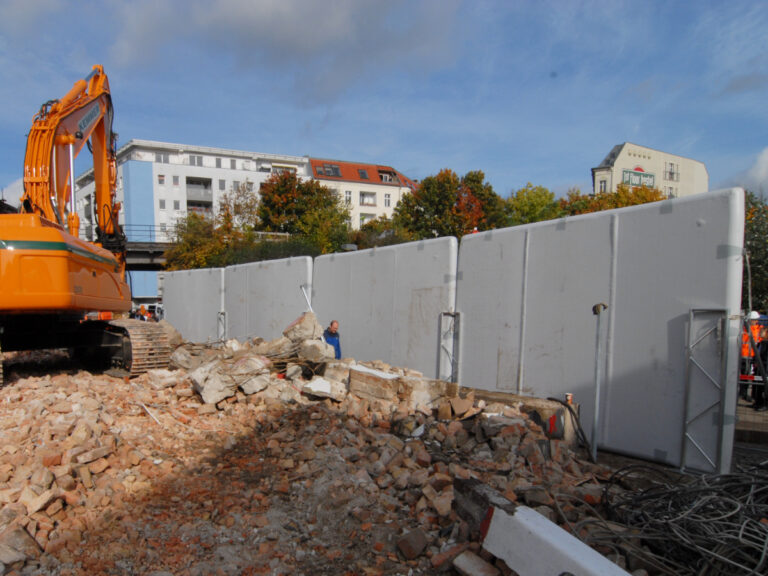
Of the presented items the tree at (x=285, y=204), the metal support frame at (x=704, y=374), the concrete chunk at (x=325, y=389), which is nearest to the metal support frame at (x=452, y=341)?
the concrete chunk at (x=325, y=389)

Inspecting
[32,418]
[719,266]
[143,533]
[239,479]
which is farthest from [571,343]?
[32,418]

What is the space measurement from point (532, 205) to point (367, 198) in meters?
27.4

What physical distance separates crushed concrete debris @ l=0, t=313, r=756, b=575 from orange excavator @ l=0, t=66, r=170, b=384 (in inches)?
46.6

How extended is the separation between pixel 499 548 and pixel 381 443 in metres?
2.23

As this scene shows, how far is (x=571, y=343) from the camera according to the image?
19.8 ft

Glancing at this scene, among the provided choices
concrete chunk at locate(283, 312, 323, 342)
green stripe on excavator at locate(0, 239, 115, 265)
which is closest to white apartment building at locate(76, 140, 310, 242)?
concrete chunk at locate(283, 312, 323, 342)

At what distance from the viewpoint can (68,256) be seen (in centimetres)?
628

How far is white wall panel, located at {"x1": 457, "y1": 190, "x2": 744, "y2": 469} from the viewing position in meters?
4.87

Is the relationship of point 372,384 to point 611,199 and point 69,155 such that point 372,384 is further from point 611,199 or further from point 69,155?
point 611,199

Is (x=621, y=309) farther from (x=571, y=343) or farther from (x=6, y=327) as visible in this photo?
(x=6, y=327)

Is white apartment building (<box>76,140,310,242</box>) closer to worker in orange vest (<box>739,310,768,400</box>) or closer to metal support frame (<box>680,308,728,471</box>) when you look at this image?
worker in orange vest (<box>739,310,768,400</box>)

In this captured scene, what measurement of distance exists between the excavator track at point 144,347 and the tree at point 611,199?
1002 inches

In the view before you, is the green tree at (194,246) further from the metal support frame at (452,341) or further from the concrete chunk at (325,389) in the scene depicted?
the concrete chunk at (325,389)

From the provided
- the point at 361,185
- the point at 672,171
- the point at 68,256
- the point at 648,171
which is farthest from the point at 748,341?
the point at 361,185
